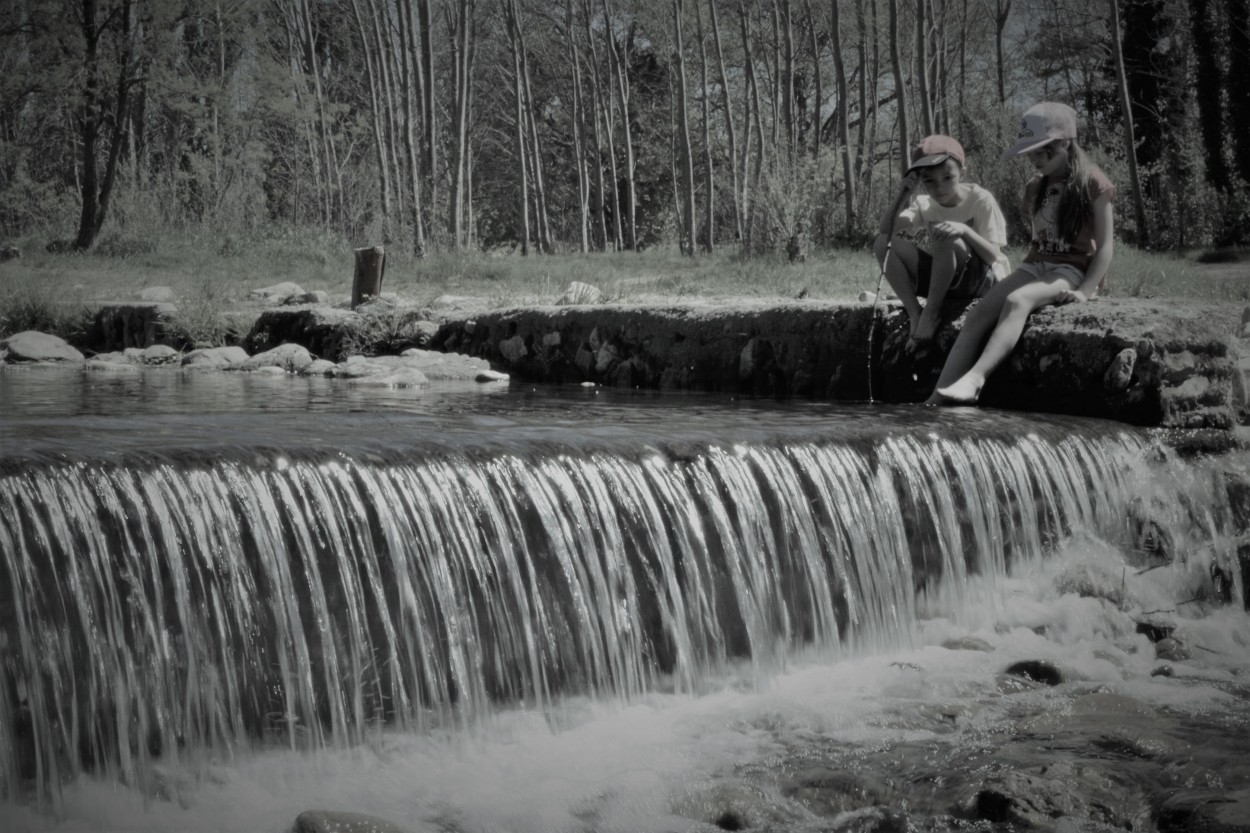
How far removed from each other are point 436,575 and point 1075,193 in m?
4.14

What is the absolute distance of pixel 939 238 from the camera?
6828mm

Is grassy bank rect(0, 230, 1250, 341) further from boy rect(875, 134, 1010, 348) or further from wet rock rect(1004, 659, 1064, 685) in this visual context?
wet rock rect(1004, 659, 1064, 685)

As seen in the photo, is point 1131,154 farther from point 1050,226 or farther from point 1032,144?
point 1032,144

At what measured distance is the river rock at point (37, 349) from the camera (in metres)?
11.6

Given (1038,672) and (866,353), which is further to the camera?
(866,353)

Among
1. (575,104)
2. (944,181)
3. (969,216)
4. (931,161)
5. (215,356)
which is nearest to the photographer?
(931,161)

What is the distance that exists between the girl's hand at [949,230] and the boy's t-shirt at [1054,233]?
0.34m

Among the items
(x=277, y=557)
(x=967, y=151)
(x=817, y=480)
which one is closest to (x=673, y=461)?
(x=817, y=480)

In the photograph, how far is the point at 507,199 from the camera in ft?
160

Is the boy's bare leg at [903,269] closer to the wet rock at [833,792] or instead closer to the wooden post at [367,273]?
the wet rock at [833,792]

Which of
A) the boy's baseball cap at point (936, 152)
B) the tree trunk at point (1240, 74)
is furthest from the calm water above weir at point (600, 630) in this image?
the tree trunk at point (1240, 74)

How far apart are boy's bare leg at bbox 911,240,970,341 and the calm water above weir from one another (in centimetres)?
149

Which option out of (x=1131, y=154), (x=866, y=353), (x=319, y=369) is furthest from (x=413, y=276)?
(x=866, y=353)

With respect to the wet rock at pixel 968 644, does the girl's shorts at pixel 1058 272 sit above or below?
above
